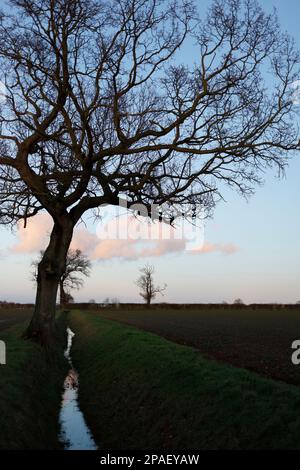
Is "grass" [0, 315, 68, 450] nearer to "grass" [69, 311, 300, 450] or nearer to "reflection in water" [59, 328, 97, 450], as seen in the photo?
"reflection in water" [59, 328, 97, 450]

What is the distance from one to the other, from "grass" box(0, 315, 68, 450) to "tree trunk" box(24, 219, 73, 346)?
1.91 meters

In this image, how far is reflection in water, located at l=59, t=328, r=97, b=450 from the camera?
39.6ft

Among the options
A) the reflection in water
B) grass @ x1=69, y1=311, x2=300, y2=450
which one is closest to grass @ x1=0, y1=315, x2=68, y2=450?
the reflection in water

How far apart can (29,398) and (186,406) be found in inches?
169

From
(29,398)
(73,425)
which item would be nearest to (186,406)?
(73,425)

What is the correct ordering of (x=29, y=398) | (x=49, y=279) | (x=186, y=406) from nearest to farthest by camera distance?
(x=186, y=406) < (x=29, y=398) < (x=49, y=279)

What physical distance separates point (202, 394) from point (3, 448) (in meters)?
5.08

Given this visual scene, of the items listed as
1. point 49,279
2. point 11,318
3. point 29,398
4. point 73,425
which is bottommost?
Result: point 73,425

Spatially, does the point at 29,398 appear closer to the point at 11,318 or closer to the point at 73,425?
the point at 73,425

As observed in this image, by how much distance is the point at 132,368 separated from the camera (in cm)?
1819

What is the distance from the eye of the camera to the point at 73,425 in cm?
1373

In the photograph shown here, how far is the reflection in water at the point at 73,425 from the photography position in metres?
12.1

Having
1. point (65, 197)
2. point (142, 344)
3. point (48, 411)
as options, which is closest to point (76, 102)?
point (65, 197)
